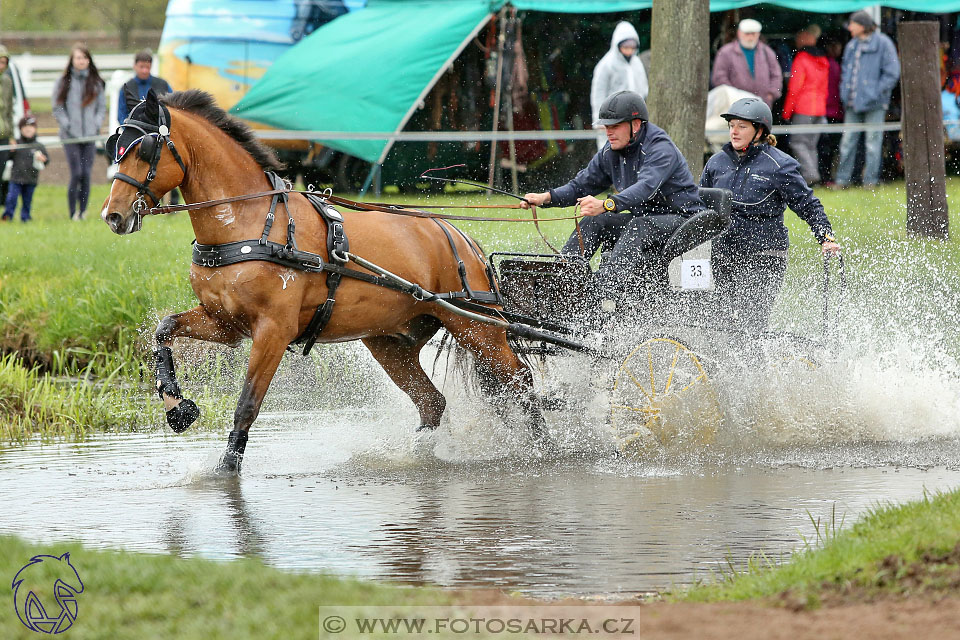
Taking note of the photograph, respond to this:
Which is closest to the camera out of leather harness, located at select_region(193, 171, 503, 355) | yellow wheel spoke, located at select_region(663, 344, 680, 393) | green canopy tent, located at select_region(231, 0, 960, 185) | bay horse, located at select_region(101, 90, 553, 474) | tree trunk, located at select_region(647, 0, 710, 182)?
bay horse, located at select_region(101, 90, 553, 474)

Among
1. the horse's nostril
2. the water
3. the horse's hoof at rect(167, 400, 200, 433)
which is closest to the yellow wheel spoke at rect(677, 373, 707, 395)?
the water

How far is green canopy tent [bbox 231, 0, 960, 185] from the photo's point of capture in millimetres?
16781

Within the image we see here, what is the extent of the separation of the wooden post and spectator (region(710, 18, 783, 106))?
4402mm

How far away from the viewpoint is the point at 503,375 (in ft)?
26.8

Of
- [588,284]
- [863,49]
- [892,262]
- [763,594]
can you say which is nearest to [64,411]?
[588,284]

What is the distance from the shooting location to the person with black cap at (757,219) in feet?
26.8

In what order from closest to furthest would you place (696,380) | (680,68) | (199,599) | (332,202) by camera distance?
(199,599)
(332,202)
(696,380)
(680,68)

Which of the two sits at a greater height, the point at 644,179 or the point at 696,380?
the point at 644,179

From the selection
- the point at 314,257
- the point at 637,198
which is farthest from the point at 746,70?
the point at 314,257

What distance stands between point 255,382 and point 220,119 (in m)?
1.51

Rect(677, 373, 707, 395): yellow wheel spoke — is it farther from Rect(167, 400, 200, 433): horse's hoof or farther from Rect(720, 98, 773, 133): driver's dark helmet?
Rect(167, 400, 200, 433): horse's hoof

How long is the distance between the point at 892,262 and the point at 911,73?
6.12 ft

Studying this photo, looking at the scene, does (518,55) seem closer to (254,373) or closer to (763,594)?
(254,373)

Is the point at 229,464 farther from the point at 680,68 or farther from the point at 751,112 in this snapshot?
the point at 680,68
